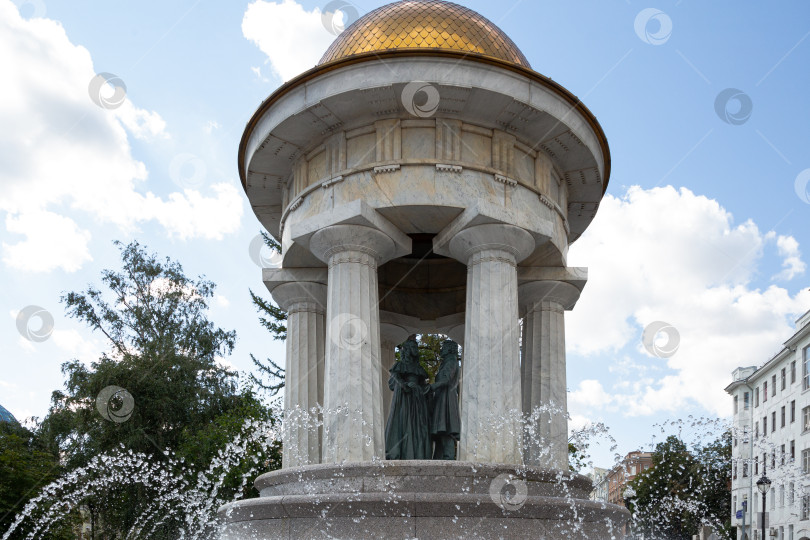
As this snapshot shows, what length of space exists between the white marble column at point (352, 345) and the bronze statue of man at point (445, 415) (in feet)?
6.52

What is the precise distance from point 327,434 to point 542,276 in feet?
16.2

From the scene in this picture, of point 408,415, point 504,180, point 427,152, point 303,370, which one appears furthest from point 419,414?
point 427,152

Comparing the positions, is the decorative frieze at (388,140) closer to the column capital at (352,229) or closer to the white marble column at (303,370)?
the column capital at (352,229)

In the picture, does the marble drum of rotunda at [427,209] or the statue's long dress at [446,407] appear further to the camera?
the statue's long dress at [446,407]

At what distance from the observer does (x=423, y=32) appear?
46.8ft

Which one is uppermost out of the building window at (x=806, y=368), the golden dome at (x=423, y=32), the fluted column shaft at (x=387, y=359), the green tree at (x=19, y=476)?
→ the golden dome at (x=423, y=32)

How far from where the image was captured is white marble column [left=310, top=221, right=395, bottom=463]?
39.7ft

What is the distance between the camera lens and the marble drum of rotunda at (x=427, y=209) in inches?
487

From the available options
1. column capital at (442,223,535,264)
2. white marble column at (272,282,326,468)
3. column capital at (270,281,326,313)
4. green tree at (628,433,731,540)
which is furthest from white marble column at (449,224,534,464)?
green tree at (628,433,731,540)

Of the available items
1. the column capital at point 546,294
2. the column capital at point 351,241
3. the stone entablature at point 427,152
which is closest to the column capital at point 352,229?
the column capital at point 351,241

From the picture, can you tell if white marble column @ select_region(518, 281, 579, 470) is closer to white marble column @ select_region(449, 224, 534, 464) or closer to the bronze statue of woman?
white marble column @ select_region(449, 224, 534, 464)

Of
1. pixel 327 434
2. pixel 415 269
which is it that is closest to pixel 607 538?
pixel 327 434

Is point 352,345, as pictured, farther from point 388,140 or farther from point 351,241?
point 388,140

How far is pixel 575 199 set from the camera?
16.0 m
